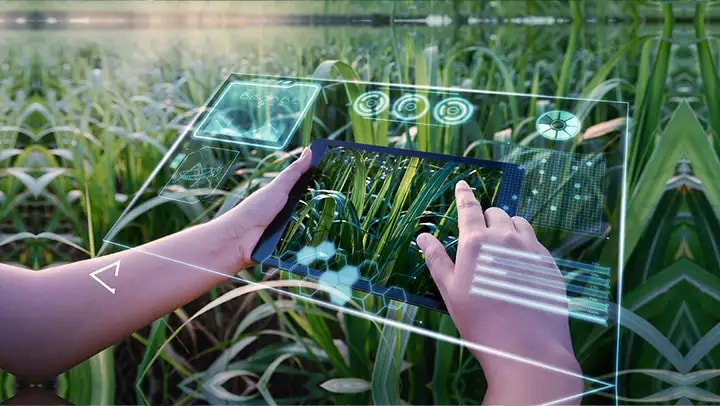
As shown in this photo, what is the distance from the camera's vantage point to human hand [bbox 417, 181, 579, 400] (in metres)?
0.57

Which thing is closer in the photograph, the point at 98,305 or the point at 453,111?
the point at 98,305

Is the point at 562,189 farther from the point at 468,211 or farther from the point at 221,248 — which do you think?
the point at 221,248

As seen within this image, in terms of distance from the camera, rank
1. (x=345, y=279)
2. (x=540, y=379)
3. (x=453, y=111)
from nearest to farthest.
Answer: (x=540, y=379), (x=345, y=279), (x=453, y=111)

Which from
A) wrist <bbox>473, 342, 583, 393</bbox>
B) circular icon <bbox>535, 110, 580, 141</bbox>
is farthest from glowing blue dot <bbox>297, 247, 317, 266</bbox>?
circular icon <bbox>535, 110, 580, 141</bbox>

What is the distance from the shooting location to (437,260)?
2.08ft

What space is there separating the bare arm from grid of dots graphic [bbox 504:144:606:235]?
1.12ft

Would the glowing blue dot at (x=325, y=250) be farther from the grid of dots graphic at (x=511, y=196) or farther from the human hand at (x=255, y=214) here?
the grid of dots graphic at (x=511, y=196)

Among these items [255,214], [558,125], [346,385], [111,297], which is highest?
[558,125]

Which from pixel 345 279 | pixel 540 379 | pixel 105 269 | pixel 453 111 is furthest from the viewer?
pixel 453 111

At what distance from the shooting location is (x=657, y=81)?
0.84 metres

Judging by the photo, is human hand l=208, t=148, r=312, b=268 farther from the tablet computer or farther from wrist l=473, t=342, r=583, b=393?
wrist l=473, t=342, r=583, b=393

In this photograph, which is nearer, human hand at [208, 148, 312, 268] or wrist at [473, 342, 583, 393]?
wrist at [473, 342, 583, 393]

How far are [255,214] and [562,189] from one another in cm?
43

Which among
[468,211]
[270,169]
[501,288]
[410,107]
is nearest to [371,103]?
[410,107]
